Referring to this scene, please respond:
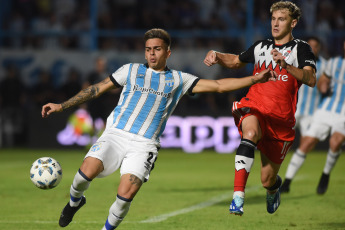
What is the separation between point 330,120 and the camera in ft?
32.1

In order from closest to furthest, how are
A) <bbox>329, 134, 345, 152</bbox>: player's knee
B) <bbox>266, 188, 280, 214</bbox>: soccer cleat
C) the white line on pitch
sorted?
the white line on pitch, <bbox>266, 188, 280, 214</bbox>: soccer cleat, <bbox>329, 134, 345, 152</bbox>: player's knee

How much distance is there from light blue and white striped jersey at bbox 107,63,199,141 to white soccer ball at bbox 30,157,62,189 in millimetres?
700

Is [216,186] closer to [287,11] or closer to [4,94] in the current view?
[287,11]

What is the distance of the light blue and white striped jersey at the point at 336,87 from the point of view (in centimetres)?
980

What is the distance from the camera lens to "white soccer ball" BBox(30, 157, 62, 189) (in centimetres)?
651

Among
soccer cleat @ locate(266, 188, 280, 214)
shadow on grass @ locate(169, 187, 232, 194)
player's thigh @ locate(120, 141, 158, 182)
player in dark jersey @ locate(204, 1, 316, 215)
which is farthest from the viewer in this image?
shadow on grass @ locate(169, 187, 232, 194)

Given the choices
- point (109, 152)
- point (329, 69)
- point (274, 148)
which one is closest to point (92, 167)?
point (109, 152)

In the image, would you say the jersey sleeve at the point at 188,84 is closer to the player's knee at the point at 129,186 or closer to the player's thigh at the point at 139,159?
the player's thigh at the point at 139,159

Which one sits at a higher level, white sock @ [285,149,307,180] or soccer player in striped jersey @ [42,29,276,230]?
soccer player in striped jersey @ [42,29,276,230]

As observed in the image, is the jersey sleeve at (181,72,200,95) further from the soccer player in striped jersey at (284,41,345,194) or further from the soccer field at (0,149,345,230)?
the soccer player in striped jersey at (284,41,345,194)

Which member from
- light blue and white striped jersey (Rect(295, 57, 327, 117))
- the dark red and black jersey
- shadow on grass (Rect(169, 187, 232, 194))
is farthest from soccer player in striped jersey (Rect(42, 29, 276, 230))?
light blue and white striped jersey (Rect(295, 57, 327, 117))

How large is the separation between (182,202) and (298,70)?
3098mm

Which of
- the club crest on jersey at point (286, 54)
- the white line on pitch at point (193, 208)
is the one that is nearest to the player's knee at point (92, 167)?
the white line on pitch at point (193, 208)

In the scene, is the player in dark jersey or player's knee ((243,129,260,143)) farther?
the player in dark jersey
